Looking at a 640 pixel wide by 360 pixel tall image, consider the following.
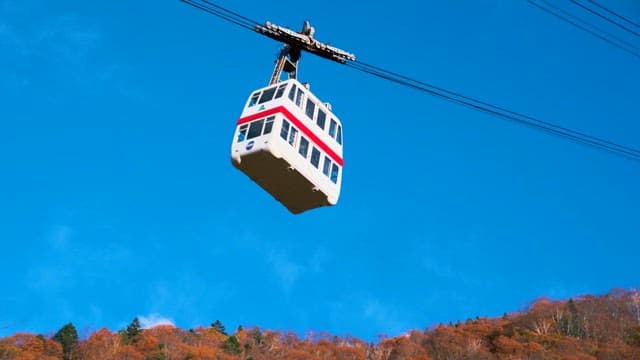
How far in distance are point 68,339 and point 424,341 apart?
40869 mm

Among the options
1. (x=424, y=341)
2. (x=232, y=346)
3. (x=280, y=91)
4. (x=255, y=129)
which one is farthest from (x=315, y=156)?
(x=424, y=341)

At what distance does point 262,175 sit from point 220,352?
71184mm

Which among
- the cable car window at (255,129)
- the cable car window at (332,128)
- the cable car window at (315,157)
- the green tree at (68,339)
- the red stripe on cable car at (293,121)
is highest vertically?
the green tree at (68,339)

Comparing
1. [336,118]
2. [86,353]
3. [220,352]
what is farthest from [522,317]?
[336,118]

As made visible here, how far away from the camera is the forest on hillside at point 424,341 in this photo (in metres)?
86.8

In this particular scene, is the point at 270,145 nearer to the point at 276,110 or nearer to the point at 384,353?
the point at 276,110

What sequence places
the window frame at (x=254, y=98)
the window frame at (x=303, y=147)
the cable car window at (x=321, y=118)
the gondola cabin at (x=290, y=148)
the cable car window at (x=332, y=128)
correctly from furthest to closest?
the cable car window at (x=332, y=128) → the cable car window at (x=321, y=118) → the window frame at (x=254, y=98) → the window frame at (x=303, y=147) → the gondola cabin at (x=290, y=148)

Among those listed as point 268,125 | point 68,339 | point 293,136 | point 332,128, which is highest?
point 68,339

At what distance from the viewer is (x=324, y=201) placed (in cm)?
2467

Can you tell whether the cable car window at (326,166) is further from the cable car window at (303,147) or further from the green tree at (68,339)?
the green tree at (68,339)

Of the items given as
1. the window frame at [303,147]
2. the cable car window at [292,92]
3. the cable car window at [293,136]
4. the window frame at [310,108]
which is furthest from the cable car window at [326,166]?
the cable car window at [292,92]

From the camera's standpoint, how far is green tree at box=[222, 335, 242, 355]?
93438mm

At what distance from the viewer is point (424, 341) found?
4090 inches

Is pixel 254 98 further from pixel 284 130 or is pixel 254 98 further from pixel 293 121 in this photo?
pixel 284 130
